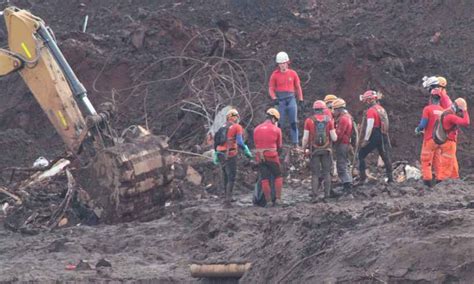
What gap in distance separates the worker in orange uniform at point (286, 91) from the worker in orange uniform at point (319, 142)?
8.88ft

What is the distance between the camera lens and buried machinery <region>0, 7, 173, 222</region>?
706 inches

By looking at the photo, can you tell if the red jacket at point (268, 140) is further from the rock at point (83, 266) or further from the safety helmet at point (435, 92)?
the rock at point (83, 266)

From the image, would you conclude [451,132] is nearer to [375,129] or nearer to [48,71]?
[375,129]

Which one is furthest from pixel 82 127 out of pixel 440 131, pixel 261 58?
pixel 261 58

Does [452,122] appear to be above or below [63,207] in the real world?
above

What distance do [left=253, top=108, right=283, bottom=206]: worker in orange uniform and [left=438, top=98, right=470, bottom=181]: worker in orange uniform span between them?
8.47ft

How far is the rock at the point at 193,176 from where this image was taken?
21.7m

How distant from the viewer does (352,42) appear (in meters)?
26.6

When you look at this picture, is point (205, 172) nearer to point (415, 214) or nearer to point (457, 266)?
point (415, 214)

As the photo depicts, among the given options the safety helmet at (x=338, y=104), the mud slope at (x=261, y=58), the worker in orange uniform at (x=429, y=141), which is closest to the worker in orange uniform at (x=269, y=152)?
the safety helmet at (x=338, y=104)

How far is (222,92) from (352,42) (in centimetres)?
341

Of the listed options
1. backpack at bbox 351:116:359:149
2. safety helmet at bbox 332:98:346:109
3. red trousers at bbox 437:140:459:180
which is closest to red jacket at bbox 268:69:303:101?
backpack at bbox 351:116:359:149

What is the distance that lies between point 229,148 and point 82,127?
7.71 ft

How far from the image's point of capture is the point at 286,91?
2202cm
